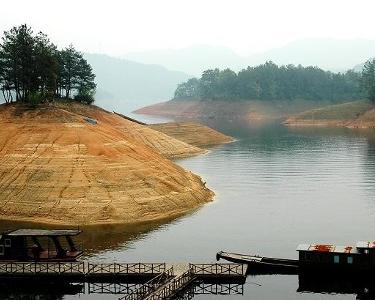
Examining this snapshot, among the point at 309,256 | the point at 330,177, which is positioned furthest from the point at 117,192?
the point at 330,177

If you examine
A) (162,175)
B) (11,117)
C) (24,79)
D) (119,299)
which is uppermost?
(24,79)

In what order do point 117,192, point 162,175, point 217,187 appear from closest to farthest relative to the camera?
point 117,192, point 162,175, point 217,187

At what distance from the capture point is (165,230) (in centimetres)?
8356

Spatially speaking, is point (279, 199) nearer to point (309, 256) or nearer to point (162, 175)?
point (162, 175)

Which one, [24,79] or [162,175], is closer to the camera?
[162,175]

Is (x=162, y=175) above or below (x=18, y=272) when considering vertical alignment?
above

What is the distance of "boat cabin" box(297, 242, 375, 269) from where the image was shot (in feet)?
204

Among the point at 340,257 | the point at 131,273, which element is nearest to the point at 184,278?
the point at 131,273

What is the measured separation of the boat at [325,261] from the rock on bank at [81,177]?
2798cm

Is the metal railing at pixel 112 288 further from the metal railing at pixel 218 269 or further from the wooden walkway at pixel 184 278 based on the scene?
the metal railing at pixel 218 269

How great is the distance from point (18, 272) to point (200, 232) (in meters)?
27.0

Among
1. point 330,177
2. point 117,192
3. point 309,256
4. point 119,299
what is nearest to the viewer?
point 119,299

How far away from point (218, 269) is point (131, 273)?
9.16m

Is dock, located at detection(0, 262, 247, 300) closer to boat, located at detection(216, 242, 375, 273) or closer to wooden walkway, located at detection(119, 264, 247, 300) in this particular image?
wooden walkway, located at detection(119, 264, 247, 300)
